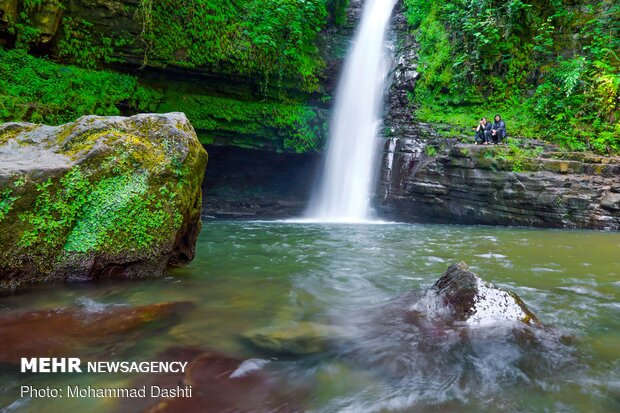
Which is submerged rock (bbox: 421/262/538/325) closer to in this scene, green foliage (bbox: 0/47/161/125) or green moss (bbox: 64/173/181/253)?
green moss (bbox: 64/173/181/253)

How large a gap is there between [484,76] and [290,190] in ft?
29.8

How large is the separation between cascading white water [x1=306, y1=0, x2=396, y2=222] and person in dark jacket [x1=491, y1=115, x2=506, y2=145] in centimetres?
407

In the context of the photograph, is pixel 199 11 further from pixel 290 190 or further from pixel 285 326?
pixel 285 326

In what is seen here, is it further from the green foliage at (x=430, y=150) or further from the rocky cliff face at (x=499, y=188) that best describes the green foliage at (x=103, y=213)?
the green foliage at (x=430, y=150)

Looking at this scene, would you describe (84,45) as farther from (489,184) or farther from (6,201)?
(489,184)

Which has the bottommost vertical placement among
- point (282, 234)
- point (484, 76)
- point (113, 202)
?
point (282, 234)

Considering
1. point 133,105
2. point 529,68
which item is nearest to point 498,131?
point 529,68

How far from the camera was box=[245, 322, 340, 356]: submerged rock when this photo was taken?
280 cm

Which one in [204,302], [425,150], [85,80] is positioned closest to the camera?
[204,302]

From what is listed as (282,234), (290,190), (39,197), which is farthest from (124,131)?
(290,190)

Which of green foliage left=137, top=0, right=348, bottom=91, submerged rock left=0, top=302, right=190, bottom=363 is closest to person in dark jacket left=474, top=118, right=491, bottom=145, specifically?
green foliage left=137, top=0, right=348, bottom=91

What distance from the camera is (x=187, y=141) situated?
16.2 feet

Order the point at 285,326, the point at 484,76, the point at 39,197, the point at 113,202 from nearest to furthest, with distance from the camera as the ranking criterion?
the point at 285,326
the point at 39,197
the point at 113,202
the point at 484,76

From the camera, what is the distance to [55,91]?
10.5m
